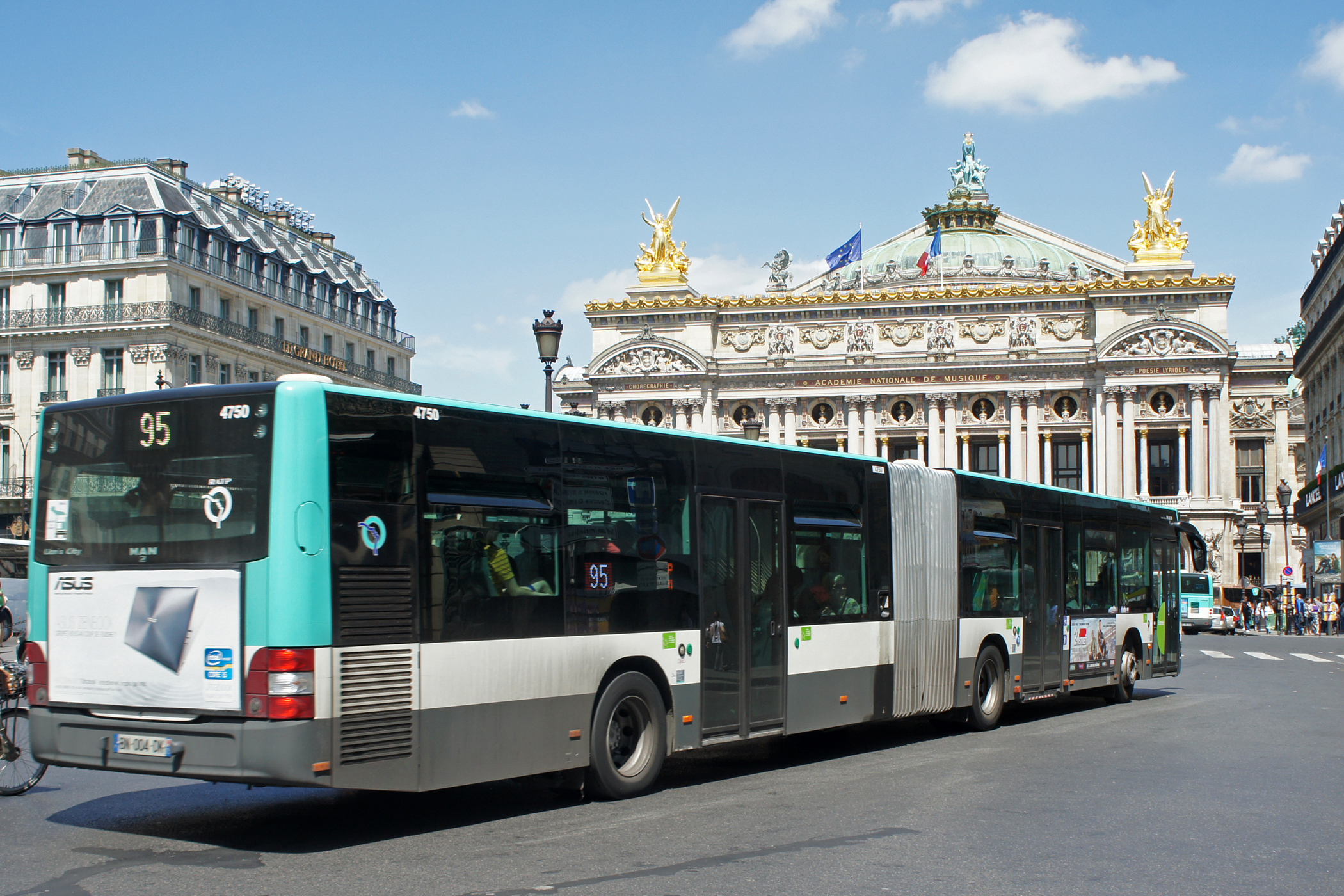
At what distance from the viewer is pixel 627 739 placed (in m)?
10.4

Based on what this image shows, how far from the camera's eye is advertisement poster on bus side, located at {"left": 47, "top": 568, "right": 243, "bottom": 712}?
790 centimetres

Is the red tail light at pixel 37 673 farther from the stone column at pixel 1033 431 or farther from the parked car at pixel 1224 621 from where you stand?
the stone column at pixel 1033 431

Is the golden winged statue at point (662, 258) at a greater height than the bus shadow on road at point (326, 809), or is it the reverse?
the golden winged statue at point (662, 258)

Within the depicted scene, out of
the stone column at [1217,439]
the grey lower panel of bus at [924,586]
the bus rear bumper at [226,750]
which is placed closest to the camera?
the bus rear bumper at [226,750]

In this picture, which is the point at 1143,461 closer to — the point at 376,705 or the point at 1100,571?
the point at 1100,571

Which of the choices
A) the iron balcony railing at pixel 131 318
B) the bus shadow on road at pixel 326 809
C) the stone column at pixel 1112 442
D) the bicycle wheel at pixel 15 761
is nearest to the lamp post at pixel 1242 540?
the stone column at pixel 1112 442

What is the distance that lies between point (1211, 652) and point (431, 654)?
1163 inches

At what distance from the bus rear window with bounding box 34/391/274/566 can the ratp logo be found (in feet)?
1.87

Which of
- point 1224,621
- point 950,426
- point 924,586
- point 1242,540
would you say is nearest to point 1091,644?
point 924,586

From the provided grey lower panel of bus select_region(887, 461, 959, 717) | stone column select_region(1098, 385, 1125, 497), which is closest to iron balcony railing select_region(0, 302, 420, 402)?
stone column select_region(1098, 385, 1125, 497)

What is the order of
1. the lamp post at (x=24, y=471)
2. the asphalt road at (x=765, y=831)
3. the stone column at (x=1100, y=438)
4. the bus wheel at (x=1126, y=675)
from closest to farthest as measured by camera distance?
the asphalt road at (x=765, y=831), the bus wheel at (x=1126, y=675), the lamp post at (x=24, y=471), the stone column at (x=1100, y=438)

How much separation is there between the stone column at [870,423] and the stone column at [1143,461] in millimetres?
13153

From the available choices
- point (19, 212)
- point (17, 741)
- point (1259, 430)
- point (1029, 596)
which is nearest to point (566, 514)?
point (17, 741)

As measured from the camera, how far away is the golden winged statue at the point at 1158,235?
70688mm
